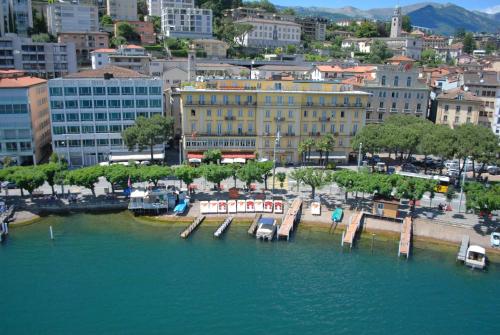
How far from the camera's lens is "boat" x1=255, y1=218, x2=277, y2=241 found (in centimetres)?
5472

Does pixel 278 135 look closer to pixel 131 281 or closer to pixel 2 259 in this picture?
pixel 131 281

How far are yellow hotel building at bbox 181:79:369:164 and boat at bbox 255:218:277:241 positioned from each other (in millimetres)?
22821

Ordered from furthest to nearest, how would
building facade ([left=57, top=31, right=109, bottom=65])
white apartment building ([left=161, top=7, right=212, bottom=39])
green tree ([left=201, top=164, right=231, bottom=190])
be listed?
1. white apartment building ([left=161, top=7, right=212, bottom=39])
2. building facade ([left=57, top=31, right=109, bottom=65])
3. green tree ([left=201, top=164, right=231, bottom=190])

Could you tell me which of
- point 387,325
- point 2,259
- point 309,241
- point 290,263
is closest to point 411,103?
point 309,241

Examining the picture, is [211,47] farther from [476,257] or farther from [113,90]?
[476,257]

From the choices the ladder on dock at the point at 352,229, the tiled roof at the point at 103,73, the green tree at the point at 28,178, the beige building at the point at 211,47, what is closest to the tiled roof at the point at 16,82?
the tiled roof at the point at 103,73

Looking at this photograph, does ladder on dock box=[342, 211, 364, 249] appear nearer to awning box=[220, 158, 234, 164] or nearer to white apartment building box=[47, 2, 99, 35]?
awning box=[220, 158, 234, 164]

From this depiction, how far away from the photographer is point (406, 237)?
53562 millimetres

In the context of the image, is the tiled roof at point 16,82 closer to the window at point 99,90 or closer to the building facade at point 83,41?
the window at point 99,90

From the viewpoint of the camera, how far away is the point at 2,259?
4900 cm

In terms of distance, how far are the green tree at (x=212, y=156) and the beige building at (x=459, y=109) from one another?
52034 mm

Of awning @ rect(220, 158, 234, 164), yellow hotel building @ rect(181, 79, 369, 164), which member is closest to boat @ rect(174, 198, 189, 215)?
awning @ rect(220, 158, 234, 164)

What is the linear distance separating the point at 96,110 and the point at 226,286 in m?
47.2

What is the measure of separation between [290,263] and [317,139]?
35368 millimetres
